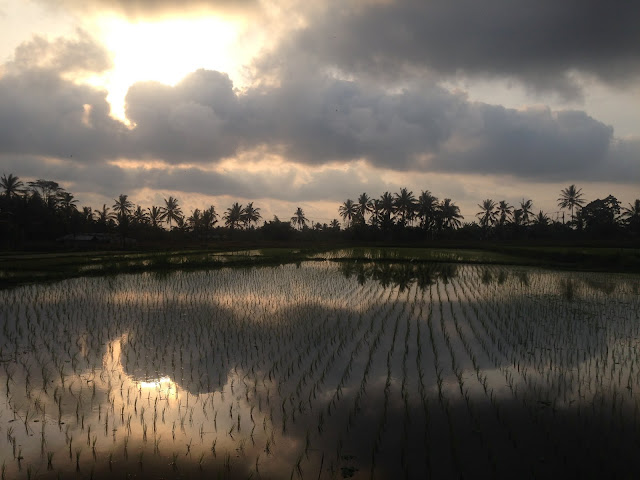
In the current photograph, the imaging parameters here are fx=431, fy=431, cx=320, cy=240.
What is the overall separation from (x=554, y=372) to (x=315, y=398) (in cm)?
351

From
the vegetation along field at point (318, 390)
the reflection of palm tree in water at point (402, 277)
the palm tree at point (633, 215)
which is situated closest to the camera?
the vegetation along field at point (318, 390)

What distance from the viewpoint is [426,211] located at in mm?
59094

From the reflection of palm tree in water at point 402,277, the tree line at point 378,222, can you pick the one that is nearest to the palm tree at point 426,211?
the tree line at point 378,222

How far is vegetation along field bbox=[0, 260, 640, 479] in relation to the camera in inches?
148

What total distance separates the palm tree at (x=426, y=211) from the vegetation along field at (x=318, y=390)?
4887 centimetres

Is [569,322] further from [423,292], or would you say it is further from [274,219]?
[274,219]

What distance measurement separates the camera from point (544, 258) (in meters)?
28.4

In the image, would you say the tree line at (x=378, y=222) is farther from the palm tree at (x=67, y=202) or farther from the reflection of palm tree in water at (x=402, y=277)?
the reflection of palm tree in water at (x=402, y=277)

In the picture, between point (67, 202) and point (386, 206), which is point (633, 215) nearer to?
point (386, 206)

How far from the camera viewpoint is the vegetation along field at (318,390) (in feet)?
12.4

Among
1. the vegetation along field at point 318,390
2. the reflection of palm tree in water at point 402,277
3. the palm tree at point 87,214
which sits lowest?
the vegetation along field at point 318,390

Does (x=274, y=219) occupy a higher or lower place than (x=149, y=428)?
higher

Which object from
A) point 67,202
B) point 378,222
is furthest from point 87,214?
point 378,222

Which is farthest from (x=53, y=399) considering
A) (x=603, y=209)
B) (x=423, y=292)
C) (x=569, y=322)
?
(x=603, y=209)
